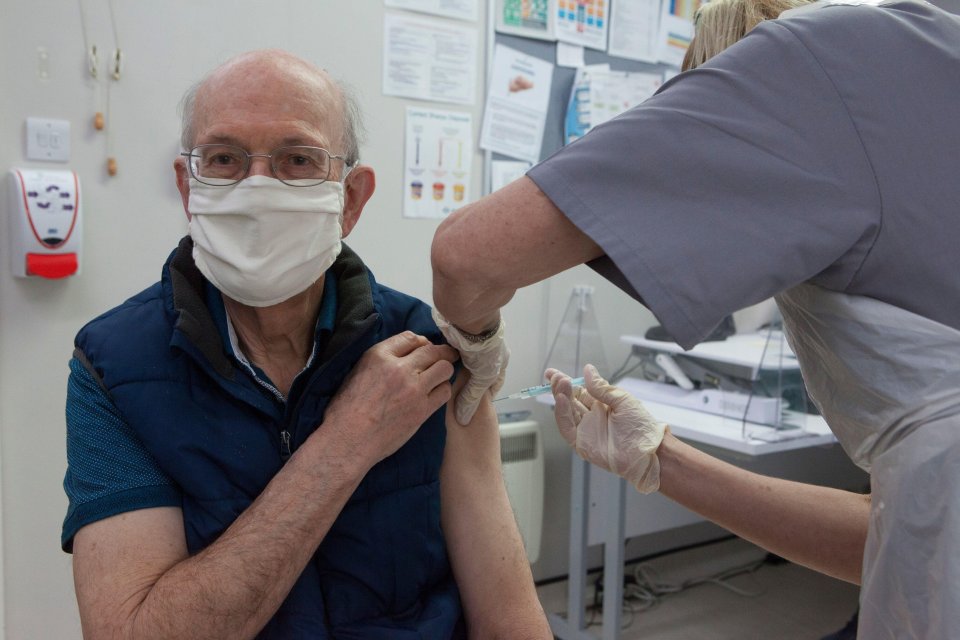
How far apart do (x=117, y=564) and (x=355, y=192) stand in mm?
656

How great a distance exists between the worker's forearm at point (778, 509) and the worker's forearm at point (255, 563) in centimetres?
54

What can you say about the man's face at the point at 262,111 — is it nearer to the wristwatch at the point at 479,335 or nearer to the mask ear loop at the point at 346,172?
the mask ear loop at the point at 346,172

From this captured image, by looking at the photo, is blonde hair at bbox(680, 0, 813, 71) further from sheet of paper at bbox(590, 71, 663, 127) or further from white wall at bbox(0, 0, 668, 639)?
sheet of paper at bbox(590, 71, 663, 127)

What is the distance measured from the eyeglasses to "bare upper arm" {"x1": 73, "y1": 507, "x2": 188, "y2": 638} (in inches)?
18.9

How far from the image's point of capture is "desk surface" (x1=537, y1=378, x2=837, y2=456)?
2.21 metres

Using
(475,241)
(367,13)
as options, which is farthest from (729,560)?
(475,241)

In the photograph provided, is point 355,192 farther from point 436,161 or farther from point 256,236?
point 436,161

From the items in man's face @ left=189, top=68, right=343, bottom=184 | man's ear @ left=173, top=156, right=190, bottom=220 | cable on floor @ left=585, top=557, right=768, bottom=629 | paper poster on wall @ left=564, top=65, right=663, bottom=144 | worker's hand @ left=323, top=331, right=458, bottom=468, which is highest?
paper poster on wall @ left=564, top=65, right=663, bottom=144

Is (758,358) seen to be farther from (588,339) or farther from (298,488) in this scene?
(298,488)

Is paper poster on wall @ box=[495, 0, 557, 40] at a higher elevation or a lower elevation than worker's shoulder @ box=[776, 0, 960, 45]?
higher

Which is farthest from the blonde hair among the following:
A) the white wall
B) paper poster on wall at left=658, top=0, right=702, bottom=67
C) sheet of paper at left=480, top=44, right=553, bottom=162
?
paper poster on wall at left=658, top=0, right=702, bottom=67

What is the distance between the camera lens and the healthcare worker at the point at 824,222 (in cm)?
74

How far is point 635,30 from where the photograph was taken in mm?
3121

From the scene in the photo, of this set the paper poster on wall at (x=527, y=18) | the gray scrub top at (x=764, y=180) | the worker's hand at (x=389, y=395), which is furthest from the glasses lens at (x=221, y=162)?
the paper poster on wall at (x=527, y=18)
